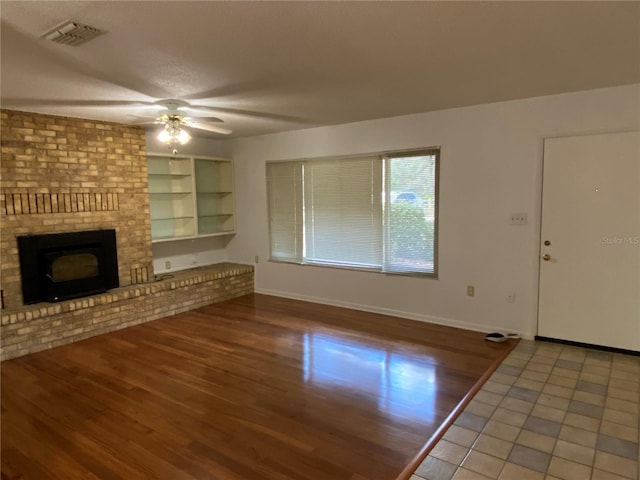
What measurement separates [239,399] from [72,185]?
3097 millimetres

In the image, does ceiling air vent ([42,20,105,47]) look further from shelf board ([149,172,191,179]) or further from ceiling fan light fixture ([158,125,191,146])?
shelf board ([149,172,191,179])

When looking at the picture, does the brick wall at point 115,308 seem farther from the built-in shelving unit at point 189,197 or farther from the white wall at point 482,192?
the white wall at point 482,192

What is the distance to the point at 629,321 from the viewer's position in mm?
3549

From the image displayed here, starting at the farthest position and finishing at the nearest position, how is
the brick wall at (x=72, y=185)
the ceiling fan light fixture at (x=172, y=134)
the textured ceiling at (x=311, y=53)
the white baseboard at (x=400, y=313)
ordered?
the white baseboard at (x=400, y=313) → the brick wall at (x=72, y=185) → the ceiling fan light fixture at (x=172, y=134) → the textured ceiling at (x=311, y=53)

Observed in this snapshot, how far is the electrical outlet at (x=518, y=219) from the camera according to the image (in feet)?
13.0

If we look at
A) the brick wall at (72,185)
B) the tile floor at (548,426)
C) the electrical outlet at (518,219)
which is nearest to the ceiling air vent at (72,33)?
the brick wall at (72,185)

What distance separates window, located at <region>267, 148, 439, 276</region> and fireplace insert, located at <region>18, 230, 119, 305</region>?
221cm

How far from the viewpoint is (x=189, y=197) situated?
5727 mm

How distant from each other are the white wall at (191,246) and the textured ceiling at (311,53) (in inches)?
63.5

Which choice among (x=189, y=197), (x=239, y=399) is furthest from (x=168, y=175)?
(x=239, y=399)

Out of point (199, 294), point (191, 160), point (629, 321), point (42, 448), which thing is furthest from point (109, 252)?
point (629, 321)

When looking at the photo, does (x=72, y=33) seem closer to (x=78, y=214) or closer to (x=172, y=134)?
(x=172, y=134)

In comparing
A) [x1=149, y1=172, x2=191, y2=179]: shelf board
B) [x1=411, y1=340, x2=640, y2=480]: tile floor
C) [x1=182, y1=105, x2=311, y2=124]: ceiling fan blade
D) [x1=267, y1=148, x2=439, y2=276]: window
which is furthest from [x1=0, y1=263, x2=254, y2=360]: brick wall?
[x1=411, y1=340, x2=640, y2=480]: tile floor

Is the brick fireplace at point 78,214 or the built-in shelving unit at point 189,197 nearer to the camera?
the brick fireplace at point 78,214
